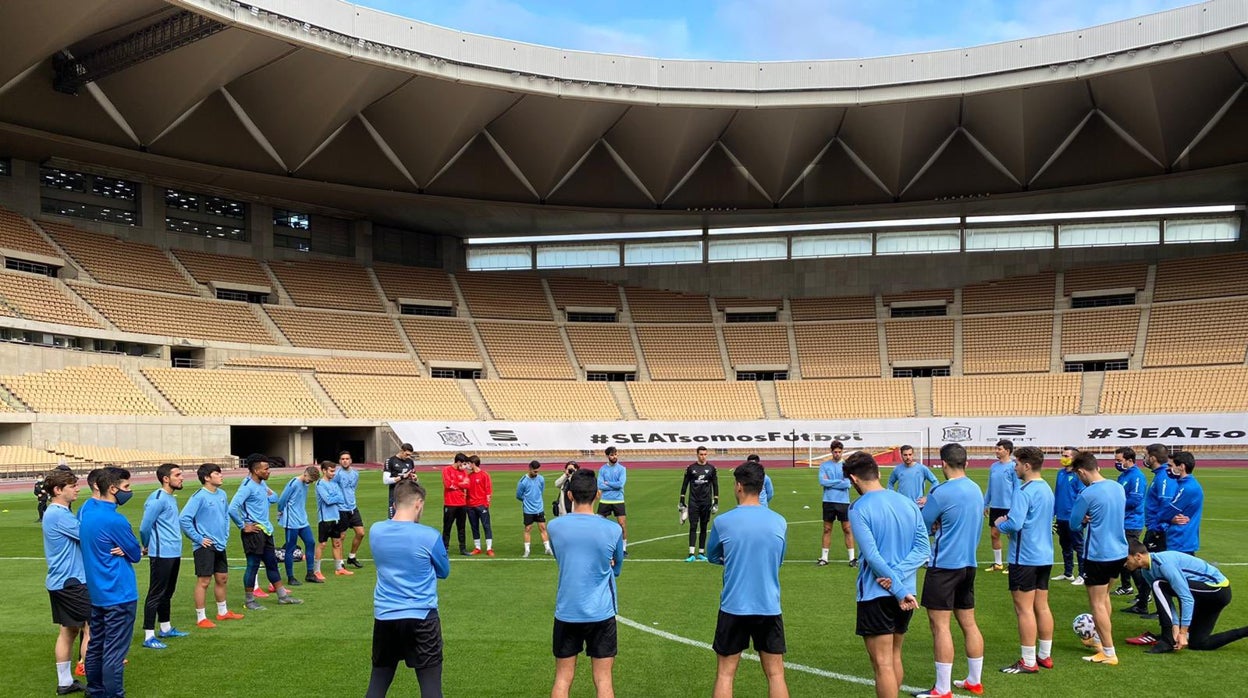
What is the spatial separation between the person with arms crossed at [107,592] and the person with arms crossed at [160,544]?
2.00 m

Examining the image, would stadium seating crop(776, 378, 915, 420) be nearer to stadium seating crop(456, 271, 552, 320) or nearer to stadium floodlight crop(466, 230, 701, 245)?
stadium floodlight crop(466, 230, 701, 245)

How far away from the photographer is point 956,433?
152ft

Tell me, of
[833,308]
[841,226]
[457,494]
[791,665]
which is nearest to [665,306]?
[833,308]

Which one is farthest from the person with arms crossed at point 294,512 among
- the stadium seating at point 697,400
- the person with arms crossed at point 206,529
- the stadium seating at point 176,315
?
the stadium seating at point 697,400

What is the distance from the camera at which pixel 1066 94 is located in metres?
42.9

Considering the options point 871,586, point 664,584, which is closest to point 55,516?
point 871,586

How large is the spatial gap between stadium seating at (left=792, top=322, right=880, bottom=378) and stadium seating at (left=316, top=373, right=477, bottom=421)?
74.1 feet

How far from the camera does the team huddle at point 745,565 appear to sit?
→ 6.44 meters

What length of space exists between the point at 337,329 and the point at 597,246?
1964 centimetres

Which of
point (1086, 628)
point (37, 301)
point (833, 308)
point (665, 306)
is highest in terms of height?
point (665, 306)

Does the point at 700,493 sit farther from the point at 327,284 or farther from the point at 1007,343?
the point at 327,284

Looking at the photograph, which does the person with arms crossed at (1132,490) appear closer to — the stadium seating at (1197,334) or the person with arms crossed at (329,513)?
the person with arms crossed at (329,513)

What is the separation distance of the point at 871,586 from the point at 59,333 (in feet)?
146

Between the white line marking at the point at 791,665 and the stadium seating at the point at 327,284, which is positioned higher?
the stadium seating at the point at 327,284
